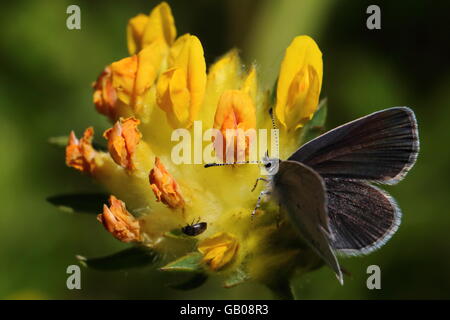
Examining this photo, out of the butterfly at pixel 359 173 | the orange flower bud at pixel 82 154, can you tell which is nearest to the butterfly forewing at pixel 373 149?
the butterfly at pixel 359 173

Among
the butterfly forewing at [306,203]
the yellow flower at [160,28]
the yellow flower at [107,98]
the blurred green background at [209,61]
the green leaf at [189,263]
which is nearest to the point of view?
the butterfly forewing at [306,203]

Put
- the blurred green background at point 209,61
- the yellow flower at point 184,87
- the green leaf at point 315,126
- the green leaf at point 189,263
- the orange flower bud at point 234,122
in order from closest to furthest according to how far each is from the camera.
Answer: the green leaf at point 189,263 → the orange flower bud at point 234,122 → the yellow flower at point 184,87 → the green leaf at point 315,126 → the blurred green background at point 209,61

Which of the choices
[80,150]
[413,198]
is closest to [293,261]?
[80,150]

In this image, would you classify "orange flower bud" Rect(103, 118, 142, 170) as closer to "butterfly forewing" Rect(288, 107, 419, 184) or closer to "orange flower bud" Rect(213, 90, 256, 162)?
"orange flower bud" Rect(213, 90, 256, 162)

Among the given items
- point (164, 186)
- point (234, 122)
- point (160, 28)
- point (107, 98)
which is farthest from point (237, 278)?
point (160, 28)

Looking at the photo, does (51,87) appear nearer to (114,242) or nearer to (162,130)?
(114,242)

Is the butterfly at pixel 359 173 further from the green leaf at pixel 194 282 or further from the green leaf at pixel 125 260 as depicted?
the green leaf at pixel 125 260
